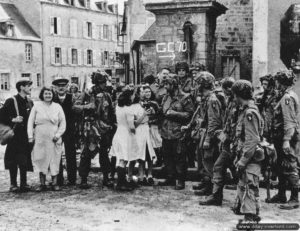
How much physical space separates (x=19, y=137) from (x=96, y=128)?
1.31 meters

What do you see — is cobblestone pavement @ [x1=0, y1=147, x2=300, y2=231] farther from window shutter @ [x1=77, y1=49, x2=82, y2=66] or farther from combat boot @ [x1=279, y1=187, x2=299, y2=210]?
window shutter @ [x1=77, y1=49, x2=82, y2=66]

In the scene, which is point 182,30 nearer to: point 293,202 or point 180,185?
point 180,185

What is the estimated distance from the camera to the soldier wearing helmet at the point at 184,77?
8.34 m

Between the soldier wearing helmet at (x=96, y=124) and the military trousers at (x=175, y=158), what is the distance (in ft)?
3.38

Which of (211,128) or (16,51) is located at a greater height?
(16,51)

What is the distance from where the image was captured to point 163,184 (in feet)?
27.6

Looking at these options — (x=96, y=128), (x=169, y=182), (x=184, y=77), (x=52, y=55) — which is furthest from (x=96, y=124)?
(x=52, y=55)

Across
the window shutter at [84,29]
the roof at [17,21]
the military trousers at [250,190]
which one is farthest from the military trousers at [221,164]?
the window shutter at [84,29]

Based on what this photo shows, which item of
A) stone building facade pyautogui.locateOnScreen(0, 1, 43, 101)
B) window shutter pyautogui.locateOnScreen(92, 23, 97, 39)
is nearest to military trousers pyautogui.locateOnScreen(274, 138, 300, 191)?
stone building facade pyautogui.locateOnScreen(0, 1, 43, 101)

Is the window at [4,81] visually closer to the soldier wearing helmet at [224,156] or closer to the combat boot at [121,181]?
the combat boot at [121,181]

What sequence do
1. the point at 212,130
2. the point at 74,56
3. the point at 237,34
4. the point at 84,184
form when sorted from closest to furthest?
the point at 212,130
the point at 84,184
the point at 237,34
the point at 74,56

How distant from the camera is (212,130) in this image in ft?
23.3

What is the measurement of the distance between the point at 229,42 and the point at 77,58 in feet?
118

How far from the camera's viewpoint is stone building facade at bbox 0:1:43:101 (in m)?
39.4
